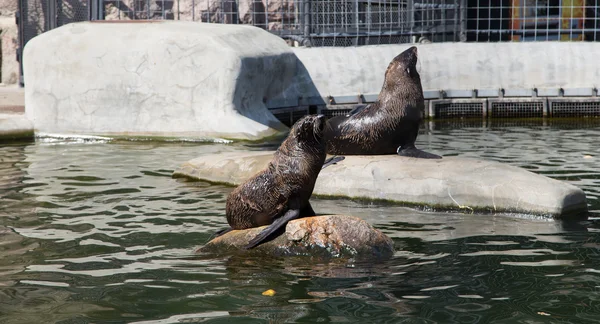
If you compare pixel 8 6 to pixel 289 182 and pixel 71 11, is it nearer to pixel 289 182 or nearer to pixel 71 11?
pixel 71 11

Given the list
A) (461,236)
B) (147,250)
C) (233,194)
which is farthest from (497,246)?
(147,250)

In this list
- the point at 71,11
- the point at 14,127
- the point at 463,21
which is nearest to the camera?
the point at 14,127

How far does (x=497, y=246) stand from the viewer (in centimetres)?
708

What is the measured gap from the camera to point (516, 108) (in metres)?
16.6

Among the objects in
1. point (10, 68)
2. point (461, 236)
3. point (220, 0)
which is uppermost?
point (220, 0)

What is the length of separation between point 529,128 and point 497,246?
27.4 feet

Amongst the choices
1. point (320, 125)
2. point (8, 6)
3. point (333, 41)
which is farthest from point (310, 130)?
point (8, 6)

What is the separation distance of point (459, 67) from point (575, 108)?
7.10 feet

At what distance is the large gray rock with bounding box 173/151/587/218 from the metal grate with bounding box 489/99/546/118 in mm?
7343

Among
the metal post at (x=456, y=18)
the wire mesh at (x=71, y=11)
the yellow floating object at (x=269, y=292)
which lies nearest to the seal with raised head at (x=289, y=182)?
the yellow floating object at (x=269, y=292)

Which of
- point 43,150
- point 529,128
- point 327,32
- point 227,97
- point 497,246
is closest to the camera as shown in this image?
point 497,246

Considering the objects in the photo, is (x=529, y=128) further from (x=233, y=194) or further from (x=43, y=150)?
(x=233, y=194)

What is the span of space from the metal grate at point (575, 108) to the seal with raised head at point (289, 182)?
34.1 ft

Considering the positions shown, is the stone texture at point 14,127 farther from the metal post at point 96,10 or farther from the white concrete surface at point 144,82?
the metal post at point 96,10
